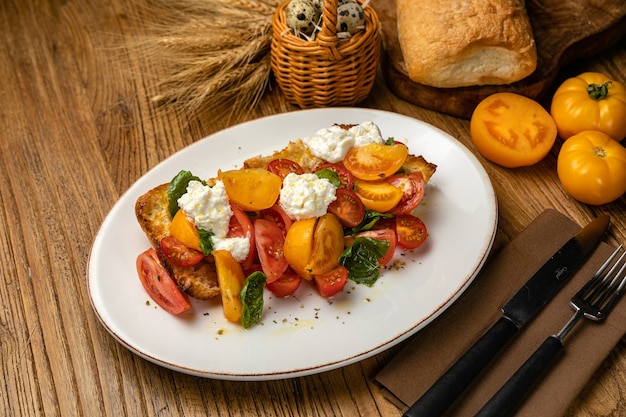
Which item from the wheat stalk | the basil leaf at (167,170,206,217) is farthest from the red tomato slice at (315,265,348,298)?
the wheat stalk

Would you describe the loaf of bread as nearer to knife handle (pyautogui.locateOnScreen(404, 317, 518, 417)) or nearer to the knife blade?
the knife blade

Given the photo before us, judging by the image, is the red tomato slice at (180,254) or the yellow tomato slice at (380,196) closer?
the red tomato slice at (180,254)

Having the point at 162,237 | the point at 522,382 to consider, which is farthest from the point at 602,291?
the point at 162,237

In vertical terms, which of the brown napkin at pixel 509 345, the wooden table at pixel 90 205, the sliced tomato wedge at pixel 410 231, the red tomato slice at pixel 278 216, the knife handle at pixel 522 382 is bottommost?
the wooden table at pixel 90 205

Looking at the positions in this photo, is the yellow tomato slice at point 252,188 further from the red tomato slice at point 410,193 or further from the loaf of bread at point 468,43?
the loaf of bread at point 468,43

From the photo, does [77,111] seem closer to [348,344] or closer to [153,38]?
[153,38]

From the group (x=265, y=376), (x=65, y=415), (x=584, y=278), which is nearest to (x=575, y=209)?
(x=584, y=278)

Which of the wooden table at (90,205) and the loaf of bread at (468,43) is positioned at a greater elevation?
the loaf of bread at (468,43)

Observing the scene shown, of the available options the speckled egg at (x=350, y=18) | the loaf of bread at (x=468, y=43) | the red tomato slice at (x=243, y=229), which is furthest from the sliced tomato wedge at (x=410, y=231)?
the speckled egg at (x=350, y=18)
